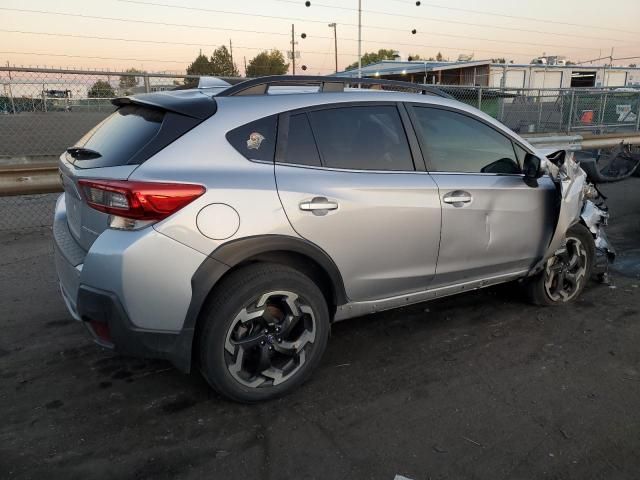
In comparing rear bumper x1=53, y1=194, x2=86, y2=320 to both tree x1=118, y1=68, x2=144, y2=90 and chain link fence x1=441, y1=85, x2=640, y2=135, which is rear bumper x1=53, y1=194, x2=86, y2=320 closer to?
tree x1=118, y1=68, x2=144, y2=90

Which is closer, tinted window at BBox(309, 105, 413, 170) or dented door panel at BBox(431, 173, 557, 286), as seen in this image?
tinted window at BBox(309, 105, 413, 170)

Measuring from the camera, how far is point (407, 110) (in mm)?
3365

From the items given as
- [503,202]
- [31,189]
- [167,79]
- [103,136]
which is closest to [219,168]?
[103,136]

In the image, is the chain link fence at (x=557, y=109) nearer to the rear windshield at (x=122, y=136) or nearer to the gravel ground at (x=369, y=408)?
the gravel ground at (x=369, y=408)

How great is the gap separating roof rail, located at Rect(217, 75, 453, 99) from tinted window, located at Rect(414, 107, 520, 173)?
0.84 feet

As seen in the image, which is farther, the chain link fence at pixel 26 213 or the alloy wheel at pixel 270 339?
the chain link fence at pixel 26 213

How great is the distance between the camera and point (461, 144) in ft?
11.7

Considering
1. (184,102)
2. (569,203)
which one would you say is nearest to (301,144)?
(184,102)

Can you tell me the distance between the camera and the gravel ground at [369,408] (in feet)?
8.07

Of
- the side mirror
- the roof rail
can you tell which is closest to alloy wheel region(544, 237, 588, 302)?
the side mirror

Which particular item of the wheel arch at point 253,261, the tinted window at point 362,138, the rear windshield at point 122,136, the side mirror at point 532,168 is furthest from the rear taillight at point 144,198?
the side mirror at point 532,168

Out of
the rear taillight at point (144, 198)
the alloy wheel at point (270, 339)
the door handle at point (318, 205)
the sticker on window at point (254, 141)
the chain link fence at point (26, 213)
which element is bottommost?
the chain link fence at point (26, 213)

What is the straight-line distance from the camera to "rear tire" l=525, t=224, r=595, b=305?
4223mm

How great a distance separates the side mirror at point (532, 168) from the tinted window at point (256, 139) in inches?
78.7
